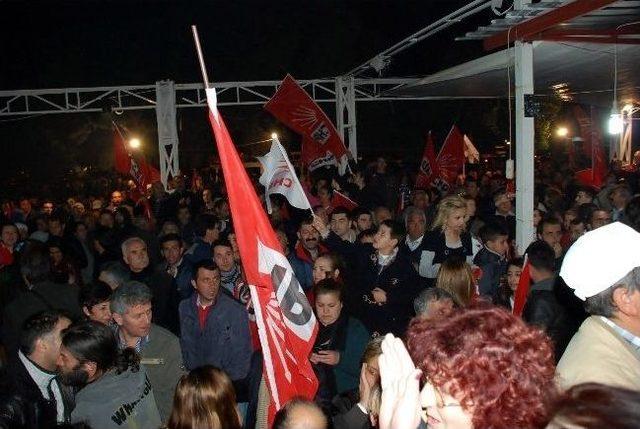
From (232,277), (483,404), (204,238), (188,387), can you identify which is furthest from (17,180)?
(483,404)

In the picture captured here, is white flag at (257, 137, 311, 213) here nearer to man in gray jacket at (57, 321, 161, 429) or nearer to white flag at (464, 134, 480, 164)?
man in gray jacket at (57, 321, 161, 429)

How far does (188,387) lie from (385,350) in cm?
160

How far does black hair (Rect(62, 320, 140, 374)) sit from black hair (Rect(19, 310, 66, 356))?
0.39m

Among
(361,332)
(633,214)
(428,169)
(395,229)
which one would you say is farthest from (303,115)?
(361,332)

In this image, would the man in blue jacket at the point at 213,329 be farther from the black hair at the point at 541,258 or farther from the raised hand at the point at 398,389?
the raised hand at the point at 398,389

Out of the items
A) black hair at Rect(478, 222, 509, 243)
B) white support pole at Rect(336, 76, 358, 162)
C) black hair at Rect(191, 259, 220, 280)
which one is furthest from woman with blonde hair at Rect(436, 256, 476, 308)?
white support pole at Rect(336, 76, 358, 162)

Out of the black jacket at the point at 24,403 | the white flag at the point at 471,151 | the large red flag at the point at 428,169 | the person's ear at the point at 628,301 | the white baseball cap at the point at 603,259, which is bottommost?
the black jacket at the point at 24,403

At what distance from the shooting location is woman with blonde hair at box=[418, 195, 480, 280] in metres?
7.00

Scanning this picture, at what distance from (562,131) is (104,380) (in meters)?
28.0

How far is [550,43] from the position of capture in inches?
302

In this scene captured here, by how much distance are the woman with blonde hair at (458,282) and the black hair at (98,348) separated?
96.3 inches

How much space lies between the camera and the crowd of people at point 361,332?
1985 millimetres

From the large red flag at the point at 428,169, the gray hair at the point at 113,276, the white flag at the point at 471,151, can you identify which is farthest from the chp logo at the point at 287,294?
the white flag at the point at 471,151

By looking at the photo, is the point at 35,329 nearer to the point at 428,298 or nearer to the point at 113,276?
the point at 113,276
